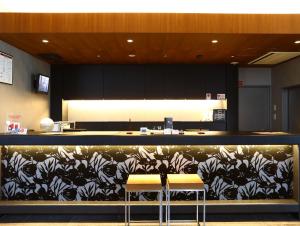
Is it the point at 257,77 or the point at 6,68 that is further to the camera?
the point at 257,77

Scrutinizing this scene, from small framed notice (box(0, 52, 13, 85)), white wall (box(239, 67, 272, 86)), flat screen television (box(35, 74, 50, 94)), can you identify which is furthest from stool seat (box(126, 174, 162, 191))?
white wall (box(239, 67, 272, 86))

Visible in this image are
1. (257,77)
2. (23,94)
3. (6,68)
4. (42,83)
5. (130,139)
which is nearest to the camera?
(130,139)

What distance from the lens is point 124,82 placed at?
7652 mm

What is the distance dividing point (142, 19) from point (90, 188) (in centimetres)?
244

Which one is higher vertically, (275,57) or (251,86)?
(275,57)

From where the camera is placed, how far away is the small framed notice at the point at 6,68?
5071 millimetres

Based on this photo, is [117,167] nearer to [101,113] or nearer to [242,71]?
[101,113]

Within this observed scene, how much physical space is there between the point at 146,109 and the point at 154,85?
684mm

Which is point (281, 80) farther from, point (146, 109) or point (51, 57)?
point (51, 57)

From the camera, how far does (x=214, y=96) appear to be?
7684 millimetres

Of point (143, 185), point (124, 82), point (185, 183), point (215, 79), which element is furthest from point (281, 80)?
point (143, 185)

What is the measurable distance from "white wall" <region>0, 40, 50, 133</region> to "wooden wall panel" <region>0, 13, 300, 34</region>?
928 millimetres
